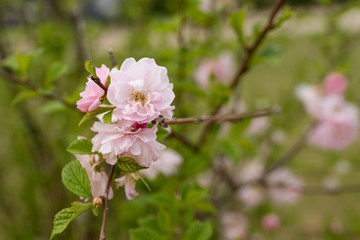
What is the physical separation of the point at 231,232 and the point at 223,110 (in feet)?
1.35

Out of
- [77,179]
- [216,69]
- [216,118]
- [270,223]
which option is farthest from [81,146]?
[270,223]

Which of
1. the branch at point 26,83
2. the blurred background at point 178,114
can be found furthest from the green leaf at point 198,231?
the branch at point 26,83

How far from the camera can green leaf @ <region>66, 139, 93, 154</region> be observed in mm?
278

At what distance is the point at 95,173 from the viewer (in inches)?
11.7

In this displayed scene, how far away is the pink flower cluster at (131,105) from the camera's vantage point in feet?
0.81

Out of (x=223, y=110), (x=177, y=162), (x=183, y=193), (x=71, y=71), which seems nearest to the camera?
(x=183, y=193)

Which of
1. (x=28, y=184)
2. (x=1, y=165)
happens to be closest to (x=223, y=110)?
(x=28, y=184)

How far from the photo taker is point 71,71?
1.12 meters

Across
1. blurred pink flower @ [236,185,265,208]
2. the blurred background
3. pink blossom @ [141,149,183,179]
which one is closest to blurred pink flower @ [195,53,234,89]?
the blurred background

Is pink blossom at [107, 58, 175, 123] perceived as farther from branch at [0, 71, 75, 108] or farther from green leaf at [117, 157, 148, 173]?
branch at [0, 71, 75, 108]

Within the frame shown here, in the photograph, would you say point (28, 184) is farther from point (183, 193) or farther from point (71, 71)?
point (183, 193)

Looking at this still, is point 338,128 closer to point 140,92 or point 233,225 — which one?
point 233,225

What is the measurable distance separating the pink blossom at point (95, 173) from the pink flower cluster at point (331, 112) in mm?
571

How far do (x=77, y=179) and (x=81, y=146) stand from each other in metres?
0.03
